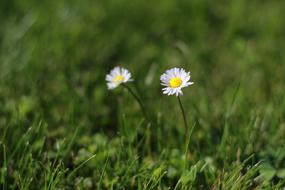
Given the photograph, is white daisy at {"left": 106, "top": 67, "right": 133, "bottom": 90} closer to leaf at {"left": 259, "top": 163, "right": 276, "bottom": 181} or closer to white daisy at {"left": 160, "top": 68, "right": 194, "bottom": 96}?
white daisy at {"left": 160, "top": 68, "right": 194, "bottom": 96}

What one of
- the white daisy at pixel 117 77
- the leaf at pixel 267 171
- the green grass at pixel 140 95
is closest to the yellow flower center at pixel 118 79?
the white daisy at pixel 117 77

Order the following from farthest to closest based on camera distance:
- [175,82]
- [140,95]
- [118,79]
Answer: [140,95] → [118,79] → [175,82]

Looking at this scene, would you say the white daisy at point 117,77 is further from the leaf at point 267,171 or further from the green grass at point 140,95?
the leaf at point 267,171

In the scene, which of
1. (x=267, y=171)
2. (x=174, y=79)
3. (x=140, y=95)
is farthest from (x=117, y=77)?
(x=267, y=171)

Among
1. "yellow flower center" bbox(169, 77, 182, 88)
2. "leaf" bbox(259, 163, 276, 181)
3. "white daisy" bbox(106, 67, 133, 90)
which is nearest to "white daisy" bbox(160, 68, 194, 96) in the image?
"yellow flower center" bbox(169, 77, 182, 88)

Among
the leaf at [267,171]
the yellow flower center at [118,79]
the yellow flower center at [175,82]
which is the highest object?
the yellow flower center at [118,79]

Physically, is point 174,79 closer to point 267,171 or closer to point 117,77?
point 117,77

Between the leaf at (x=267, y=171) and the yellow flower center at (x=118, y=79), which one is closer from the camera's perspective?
the leaf at (x=267, y=171)

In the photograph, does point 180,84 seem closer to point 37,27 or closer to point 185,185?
point 185,185

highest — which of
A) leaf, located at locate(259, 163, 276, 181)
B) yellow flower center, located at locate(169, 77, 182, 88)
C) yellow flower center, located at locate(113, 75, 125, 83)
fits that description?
yellow flower center, located at locate(113, 75, 125, 83)
